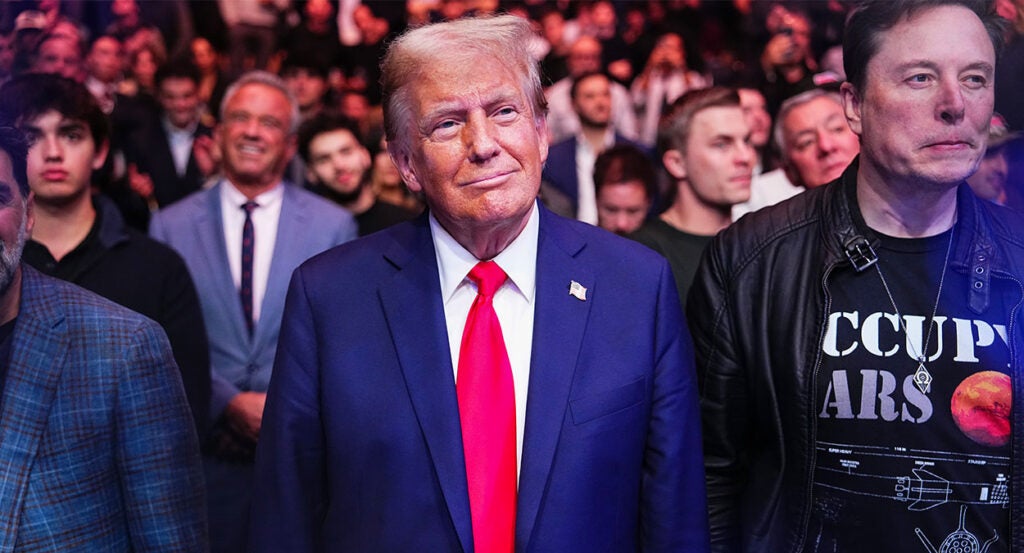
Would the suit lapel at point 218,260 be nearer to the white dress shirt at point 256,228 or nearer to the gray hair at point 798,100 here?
the white dress shirt at point 256,228

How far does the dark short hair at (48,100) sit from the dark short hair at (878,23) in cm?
226

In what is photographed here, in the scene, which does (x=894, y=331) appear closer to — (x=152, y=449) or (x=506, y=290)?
(x=506, y=290)

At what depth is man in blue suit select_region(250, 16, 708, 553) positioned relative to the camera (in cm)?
212

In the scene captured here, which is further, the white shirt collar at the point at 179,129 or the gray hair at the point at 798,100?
the white shirt collar at the point at 179,129

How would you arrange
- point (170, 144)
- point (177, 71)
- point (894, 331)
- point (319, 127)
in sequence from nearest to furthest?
1. point (894, 331)
2. point (319, 127)
3. point (170, 144)
4. point (177, 71)

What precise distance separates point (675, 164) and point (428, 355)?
7.12 feet

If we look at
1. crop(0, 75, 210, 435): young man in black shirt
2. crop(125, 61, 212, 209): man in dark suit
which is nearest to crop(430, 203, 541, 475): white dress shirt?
crop(0, 75, 210, 435): young man in black shirt

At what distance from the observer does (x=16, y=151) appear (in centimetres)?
228

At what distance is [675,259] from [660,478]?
156 cm

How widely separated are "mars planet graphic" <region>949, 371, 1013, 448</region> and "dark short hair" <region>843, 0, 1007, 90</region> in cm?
69

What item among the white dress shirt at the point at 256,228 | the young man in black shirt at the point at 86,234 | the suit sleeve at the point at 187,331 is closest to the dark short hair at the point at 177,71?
the white dress shirt at the point at 256,228

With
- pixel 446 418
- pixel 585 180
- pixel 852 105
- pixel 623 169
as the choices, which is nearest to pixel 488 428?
pixel 446 418

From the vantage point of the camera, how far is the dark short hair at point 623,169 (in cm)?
479

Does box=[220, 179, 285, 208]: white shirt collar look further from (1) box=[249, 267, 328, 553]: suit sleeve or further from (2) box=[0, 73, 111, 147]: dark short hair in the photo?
(1) box=[249, 267, 328, 553]: suit sleeve
